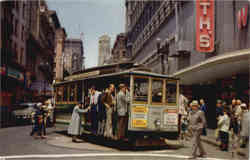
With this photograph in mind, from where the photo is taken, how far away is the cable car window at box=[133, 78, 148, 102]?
1062 centimetres

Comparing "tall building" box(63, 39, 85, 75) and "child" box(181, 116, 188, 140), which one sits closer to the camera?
"child" box(181, 116, 188, 140)

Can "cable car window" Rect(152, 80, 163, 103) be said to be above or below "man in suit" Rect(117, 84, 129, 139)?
above

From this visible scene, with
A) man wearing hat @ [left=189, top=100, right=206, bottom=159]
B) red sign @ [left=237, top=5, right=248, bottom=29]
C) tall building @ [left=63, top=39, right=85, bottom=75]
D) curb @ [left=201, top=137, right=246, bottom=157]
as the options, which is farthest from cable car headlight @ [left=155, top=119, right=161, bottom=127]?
tall building @ [left=63, top=39, right=85, bottom=75]

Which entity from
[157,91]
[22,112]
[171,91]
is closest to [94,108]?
[157,91]

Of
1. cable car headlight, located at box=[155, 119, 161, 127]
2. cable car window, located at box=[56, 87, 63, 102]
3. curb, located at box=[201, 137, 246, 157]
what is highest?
cable car window, located at box=[56, 87, 63, 102]

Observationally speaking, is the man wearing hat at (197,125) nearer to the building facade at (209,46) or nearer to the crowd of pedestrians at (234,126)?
the crowd of pedestrians at (234,126)

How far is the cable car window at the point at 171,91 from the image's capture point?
11.3 meters

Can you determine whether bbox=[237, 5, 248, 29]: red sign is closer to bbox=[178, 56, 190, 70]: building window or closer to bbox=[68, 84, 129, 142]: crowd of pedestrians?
bbox=[68, 84, 129, 142]: crowd of pedestrians

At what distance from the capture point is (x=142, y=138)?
35.0ft

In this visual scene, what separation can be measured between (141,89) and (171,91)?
1.36 meters

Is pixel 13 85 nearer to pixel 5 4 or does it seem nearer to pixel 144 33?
pixel 5 4

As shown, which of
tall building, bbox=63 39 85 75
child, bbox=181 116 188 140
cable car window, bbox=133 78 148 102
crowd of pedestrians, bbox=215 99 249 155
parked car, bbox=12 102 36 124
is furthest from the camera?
tall building, bbox=63 39 85 75

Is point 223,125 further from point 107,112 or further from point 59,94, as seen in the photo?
point 59,94

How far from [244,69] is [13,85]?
2221 cm
